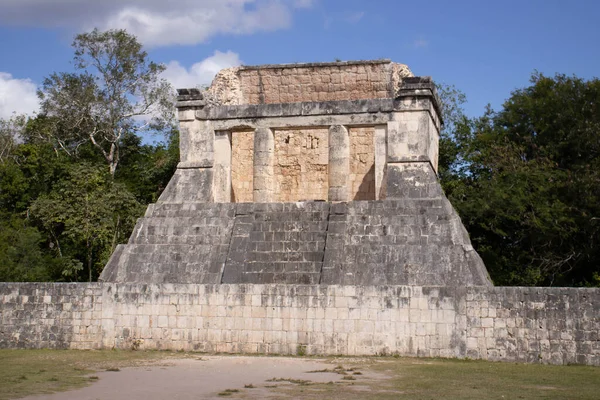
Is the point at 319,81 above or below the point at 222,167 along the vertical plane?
above

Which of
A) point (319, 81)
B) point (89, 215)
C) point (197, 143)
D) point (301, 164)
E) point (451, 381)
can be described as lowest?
point (451, 381)

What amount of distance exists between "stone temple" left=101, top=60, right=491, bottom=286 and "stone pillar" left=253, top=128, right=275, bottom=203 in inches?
0.8

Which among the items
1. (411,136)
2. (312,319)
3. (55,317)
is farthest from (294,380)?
(411,136)

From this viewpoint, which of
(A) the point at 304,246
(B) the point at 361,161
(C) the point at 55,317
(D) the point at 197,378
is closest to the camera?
(D) the point at 197,378

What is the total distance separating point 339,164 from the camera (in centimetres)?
1556

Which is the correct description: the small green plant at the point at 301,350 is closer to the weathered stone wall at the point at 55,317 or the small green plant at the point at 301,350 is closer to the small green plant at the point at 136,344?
the small green plant at the point at 136,344

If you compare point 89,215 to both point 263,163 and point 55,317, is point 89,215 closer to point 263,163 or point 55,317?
point 263,163

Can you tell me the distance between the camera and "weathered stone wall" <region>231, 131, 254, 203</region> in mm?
19136

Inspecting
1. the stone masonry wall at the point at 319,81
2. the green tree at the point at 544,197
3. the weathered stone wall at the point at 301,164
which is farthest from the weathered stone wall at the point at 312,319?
the stone masonry wall at the point at 319,81

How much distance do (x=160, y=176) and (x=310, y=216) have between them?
11.6 metres

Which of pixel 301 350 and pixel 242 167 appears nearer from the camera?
pixel 301 350

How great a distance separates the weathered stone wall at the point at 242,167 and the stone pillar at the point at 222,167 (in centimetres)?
311

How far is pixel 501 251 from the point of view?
18.7 metres

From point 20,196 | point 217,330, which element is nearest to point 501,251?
point 217,330
